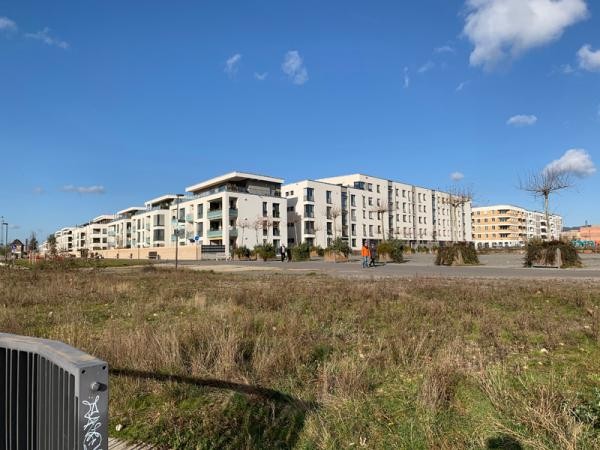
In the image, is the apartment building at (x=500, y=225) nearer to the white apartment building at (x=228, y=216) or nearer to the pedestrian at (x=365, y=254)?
the white apartment building at (x=228, y=216)

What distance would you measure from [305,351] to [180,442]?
2.04 meters

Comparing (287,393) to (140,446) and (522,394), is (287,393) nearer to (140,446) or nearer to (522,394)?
(140,446)

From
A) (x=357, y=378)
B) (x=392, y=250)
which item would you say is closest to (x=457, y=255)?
(x=392, y=250)

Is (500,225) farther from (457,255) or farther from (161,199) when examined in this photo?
(457,255)

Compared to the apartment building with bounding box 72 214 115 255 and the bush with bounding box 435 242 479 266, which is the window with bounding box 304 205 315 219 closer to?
the bush with bounding box 435 242 479 266

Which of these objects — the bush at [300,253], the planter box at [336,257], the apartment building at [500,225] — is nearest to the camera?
the planter box at [336,257]

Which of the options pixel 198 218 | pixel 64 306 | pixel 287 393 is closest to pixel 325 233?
pixel 198 218

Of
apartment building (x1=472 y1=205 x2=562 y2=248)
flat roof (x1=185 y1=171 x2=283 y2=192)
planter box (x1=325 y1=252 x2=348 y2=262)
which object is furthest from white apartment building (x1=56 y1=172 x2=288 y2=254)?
apartment building (x1=472 y1=205 x2=562 y2=248)

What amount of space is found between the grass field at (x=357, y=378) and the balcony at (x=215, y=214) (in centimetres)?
6326

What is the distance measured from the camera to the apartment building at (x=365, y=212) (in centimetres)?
8388

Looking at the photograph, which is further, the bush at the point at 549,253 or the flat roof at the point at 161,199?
the flat roof at the point at 161,199

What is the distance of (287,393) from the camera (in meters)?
3.91

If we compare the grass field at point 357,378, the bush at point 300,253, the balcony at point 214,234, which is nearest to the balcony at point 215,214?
the balcony at point 214,234

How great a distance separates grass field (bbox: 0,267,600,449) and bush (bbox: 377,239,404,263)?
28499 mm
